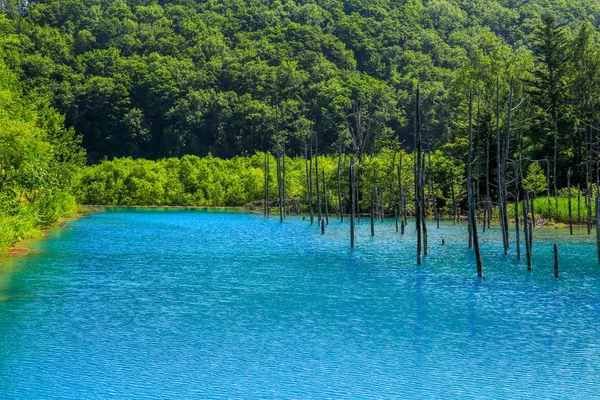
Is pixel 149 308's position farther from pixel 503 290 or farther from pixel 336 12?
pixel 336 12

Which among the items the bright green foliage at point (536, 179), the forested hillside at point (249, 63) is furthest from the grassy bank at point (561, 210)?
the forested hillside at point (249, 63)

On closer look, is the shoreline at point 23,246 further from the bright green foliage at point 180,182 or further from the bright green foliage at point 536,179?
the bright green foliage at point 536,179

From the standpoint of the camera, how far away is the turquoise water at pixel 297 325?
1777 centimetres

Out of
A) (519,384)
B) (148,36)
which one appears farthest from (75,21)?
(519,384)

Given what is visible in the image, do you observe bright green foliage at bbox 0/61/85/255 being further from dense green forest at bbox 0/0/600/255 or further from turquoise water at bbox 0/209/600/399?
dense green forest at bbox 0/0/600/255

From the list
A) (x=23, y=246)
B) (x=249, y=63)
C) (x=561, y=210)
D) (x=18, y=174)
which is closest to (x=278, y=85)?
(x=249, y=63)

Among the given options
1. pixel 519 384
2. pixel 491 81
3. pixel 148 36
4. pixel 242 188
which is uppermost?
pixel 148 36

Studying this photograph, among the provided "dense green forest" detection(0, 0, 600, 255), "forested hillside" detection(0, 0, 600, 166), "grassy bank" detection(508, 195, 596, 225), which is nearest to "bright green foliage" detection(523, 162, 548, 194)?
A: "dense green forest" detection(0, 0, 600, 255)

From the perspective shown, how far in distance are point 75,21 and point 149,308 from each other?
151m

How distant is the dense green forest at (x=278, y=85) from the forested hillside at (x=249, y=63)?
37 centimetres

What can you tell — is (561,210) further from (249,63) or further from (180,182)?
(249,63)

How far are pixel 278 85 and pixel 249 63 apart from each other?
29.5 feet

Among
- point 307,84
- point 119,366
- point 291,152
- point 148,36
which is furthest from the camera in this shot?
point 148,36

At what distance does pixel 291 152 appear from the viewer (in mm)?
132625
